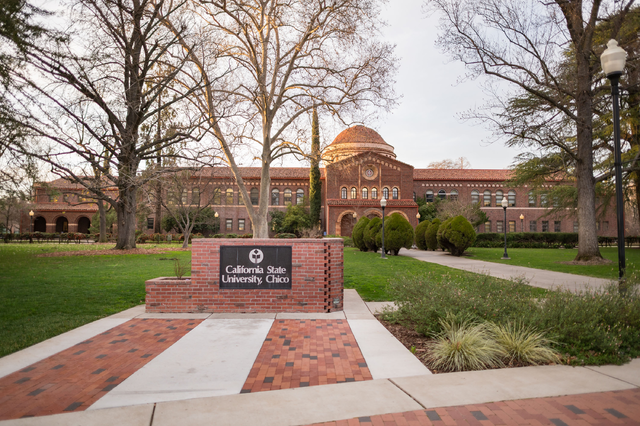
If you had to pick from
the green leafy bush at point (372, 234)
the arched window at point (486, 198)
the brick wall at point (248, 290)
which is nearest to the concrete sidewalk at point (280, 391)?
the brick wall at point (248, 290)

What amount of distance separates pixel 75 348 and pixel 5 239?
4449 centimetres

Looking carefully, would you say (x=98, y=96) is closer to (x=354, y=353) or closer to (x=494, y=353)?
(x=354, y=353)

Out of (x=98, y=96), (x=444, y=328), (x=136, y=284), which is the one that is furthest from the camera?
(x=98, y=96)

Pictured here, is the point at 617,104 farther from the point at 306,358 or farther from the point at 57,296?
the point at 57,296

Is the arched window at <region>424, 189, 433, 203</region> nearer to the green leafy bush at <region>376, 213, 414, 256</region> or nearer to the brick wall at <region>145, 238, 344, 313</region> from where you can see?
the green leafy bush at <region>376, 213, 414, 256</region>

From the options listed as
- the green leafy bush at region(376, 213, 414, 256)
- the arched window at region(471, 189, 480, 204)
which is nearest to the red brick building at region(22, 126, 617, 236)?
the arched window at region(471, 189, 480, 204)

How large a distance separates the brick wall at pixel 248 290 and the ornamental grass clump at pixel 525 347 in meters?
3.24

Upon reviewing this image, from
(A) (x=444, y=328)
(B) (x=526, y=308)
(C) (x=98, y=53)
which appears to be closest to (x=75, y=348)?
(A) (x=444, y=328)

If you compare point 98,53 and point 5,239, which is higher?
point 98,53

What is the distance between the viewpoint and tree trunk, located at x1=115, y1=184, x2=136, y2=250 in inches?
806

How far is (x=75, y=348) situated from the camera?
16.9ft

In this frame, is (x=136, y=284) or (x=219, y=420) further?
(x=136, y=284)

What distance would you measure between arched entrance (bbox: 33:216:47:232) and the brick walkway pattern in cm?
6740

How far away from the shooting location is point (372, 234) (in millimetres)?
24828
